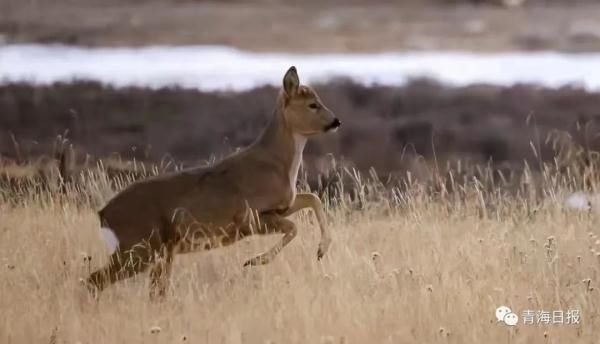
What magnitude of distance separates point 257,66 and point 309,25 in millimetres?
936

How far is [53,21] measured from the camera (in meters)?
15.2

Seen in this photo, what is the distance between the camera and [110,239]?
20.7 ft

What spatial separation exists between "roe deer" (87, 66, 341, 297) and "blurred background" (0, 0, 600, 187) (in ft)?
16.4

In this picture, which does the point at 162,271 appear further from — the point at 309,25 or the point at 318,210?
the point at 309,25

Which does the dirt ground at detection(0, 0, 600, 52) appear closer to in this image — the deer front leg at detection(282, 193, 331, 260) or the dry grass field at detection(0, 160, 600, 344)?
the dry grass field at detection(0, 160, 600, 344)

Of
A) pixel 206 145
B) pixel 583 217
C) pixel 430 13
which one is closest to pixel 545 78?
pixel 430 13

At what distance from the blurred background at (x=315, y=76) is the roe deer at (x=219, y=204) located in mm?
4998

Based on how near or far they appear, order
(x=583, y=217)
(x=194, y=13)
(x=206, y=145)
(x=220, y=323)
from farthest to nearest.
Result: (x=194, y=13), (x=206, y=145), (x=583, y=217), (x=220, y=323)

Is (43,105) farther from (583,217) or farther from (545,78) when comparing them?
(583,217)

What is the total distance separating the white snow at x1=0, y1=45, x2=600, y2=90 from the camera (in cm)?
1731

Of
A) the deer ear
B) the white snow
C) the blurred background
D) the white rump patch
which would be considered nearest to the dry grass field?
the white rump patch

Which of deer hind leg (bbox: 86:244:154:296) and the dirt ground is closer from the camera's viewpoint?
deer hind leg (bbox: 86:244:154:296)

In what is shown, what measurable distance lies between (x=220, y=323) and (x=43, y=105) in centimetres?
1093

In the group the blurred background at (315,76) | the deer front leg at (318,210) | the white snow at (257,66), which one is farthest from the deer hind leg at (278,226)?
the white snow at (257,66)
